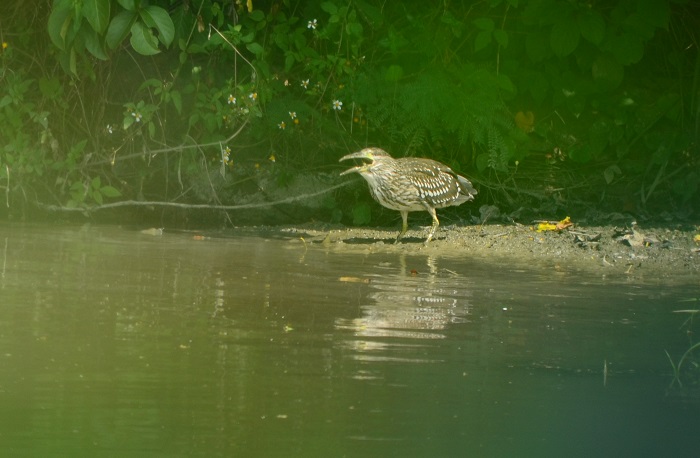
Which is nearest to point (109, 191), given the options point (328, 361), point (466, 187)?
point (466, 187)

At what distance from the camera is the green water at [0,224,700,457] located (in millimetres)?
3939

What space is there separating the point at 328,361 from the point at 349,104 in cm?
571

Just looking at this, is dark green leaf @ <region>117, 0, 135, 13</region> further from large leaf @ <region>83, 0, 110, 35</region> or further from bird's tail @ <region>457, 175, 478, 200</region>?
bird's tail @ <region>457, 175, 478, 200</region>

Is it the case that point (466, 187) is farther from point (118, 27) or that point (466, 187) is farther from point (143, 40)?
point (118, 27)

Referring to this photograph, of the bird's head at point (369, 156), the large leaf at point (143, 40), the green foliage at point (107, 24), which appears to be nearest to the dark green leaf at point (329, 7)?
the bird's head at point (369, 156)

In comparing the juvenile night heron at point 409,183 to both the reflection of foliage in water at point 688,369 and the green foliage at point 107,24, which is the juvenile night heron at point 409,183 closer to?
the green foliage at point 107,24

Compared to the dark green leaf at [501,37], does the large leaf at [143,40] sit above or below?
below

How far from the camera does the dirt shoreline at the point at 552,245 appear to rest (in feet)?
26.7

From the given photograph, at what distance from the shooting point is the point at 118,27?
8.31 meters

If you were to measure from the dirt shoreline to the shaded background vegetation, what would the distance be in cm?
73

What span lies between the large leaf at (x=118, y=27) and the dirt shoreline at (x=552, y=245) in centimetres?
194

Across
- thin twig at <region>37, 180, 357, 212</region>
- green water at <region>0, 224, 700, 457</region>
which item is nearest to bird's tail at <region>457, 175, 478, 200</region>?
thin twig at <region>37, 180, 357, 212</region>

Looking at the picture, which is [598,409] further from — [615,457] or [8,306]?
[8,306]

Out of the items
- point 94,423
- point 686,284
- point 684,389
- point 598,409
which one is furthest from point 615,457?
point 686,284
